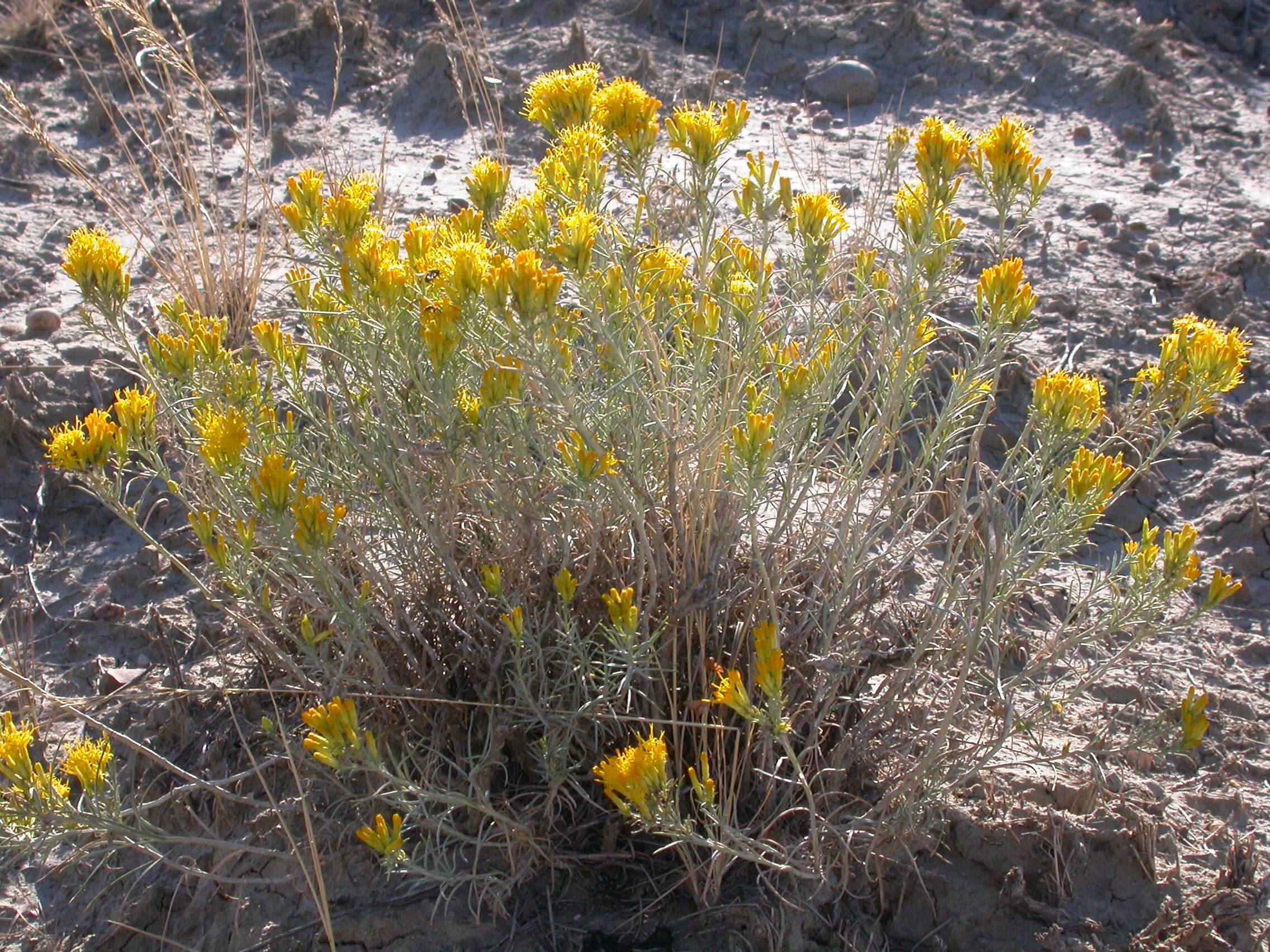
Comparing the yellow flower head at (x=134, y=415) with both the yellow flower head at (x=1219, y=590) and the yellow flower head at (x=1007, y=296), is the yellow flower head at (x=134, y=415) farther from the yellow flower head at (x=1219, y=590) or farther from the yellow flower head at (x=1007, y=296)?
the yellow flower head at (x=1219, y=590)

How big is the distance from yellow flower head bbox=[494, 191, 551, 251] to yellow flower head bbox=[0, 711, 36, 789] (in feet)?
4.05

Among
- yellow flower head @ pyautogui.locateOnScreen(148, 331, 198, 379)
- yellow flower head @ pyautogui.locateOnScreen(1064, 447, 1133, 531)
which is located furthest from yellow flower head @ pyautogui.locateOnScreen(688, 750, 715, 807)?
yellow flower head @ pyautogui.locateOnScreen(148, 331, 198, 379)

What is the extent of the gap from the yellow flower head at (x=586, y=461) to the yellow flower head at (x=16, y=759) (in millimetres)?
1030

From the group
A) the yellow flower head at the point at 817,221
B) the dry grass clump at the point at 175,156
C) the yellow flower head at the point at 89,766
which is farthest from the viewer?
the dry grass clump at the point at 175,156

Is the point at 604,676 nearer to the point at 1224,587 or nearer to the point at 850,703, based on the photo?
the point at 850,703

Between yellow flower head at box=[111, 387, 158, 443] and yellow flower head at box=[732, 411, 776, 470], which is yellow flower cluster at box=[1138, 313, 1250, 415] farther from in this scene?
yellow flower head at box=[111, 387, 158, 443]

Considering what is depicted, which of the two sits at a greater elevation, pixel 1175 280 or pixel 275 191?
pixel 1175 280

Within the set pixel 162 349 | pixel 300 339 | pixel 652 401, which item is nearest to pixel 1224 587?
pixel 652 401

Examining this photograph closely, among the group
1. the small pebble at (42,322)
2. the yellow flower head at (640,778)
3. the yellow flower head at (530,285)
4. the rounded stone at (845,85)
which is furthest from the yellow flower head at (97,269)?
the rounded stone at (845,85)

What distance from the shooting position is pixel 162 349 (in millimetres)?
2016

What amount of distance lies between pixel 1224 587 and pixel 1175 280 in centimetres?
266

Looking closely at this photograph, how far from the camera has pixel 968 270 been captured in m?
4.08

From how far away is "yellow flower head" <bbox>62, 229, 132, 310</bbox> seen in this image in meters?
1.90

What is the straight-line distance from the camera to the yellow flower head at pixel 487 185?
2.07m
